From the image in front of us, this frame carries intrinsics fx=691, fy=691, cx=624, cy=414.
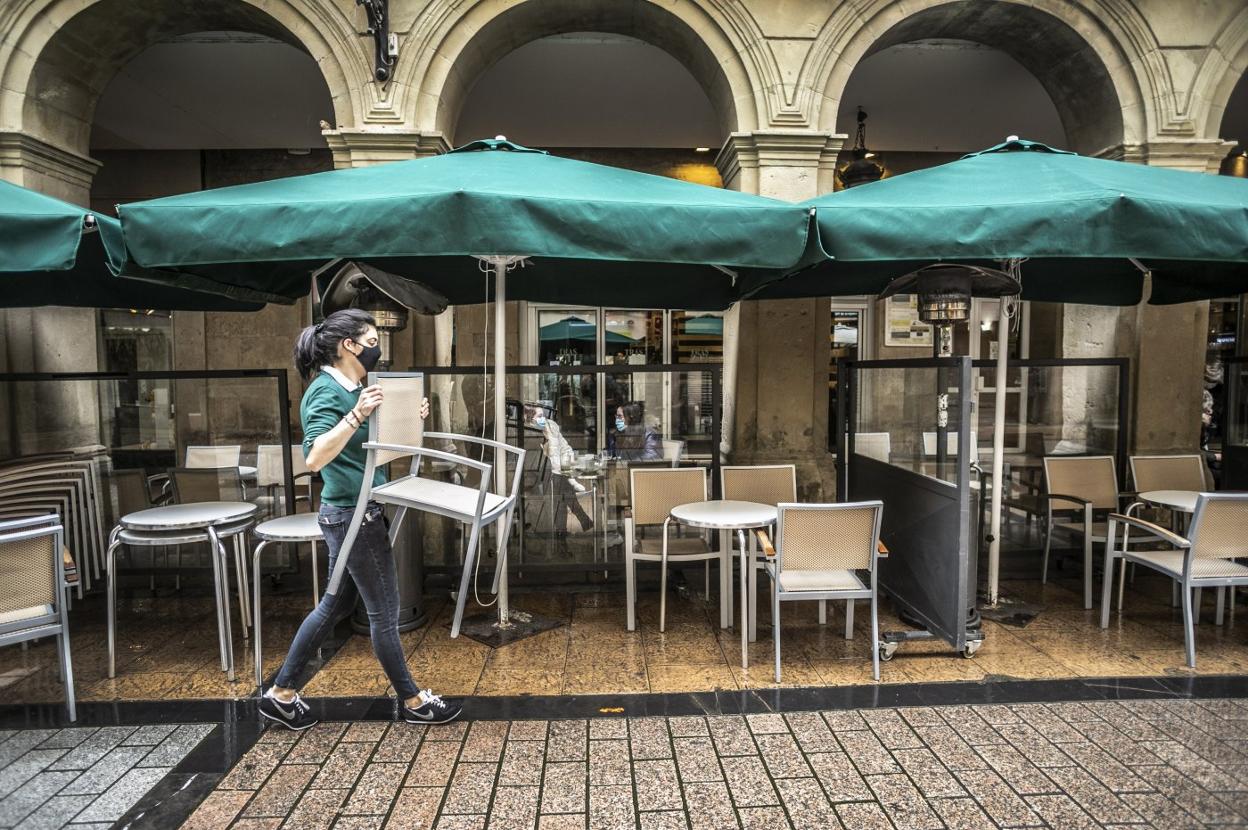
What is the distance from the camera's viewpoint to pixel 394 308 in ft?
14.7

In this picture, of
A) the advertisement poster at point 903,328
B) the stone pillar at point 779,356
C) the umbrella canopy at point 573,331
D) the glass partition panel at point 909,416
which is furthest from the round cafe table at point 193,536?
the advertisement poster at point 903,328

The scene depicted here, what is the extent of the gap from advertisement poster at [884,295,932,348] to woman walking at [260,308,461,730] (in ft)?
27.2

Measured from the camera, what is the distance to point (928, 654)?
13.2 ft

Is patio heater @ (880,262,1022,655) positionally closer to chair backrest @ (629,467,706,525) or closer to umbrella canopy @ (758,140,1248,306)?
umbrella canopy @ (758,140,1248,306)

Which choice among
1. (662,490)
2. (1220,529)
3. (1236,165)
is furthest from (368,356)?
(1236,165)

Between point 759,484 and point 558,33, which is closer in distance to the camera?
point 759,484

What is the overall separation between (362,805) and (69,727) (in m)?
1.71

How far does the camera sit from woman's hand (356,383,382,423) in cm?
288

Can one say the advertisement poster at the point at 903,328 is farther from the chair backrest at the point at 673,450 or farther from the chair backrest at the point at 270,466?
the chair backrest at the point at 270,466

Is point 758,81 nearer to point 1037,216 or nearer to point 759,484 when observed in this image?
point 1037,216

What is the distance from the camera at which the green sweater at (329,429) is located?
2.97m

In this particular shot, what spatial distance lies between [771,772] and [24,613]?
3.48 m

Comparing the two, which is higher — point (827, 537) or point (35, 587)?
point (827, 537)

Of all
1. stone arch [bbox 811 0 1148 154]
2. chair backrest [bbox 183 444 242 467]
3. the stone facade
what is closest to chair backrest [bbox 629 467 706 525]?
the stone facade
